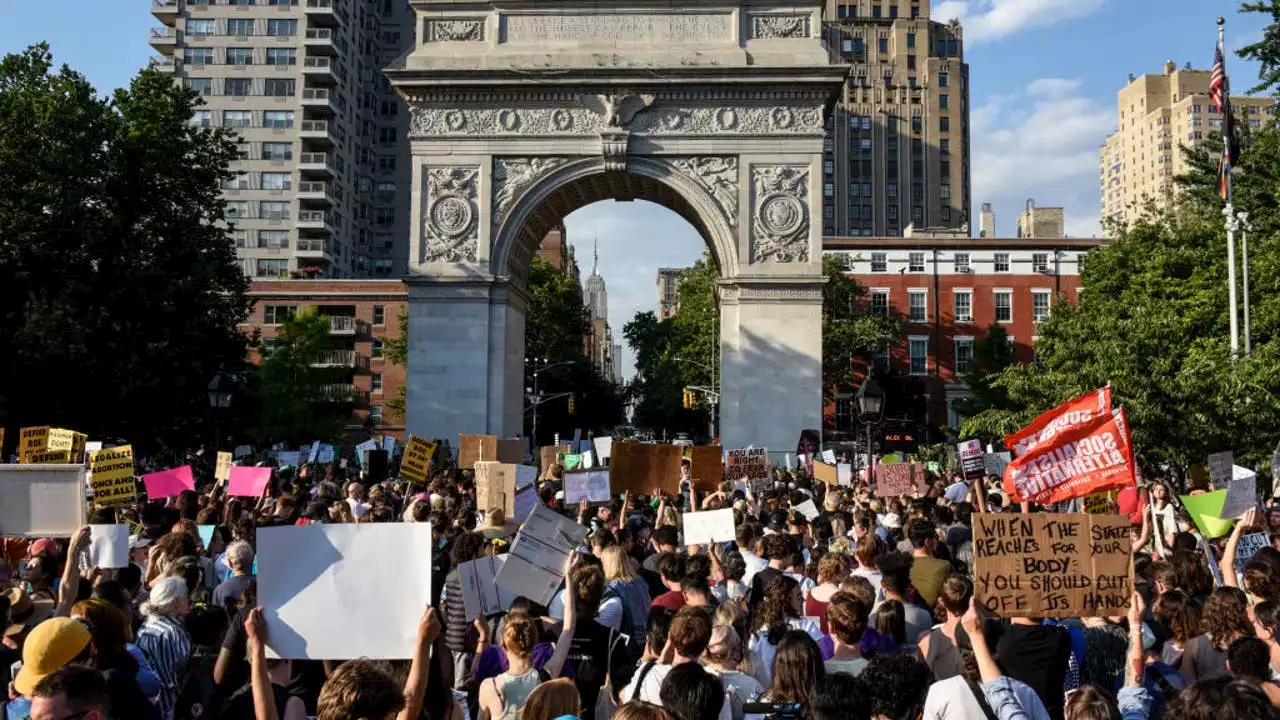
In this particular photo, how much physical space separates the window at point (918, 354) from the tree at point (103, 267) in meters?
39.1

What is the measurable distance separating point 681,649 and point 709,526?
5.25m

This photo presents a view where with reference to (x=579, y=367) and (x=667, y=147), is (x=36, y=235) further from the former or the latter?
(x=579, y=367)

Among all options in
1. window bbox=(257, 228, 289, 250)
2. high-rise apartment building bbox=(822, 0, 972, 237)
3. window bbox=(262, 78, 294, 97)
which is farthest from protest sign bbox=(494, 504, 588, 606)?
high-rise apartment building bbox=(822, 0, 972, 237)

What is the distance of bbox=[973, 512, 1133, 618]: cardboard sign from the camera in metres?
6.55

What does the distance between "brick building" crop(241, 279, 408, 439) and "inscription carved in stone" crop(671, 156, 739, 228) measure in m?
35.7

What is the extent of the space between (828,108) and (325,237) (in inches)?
1759

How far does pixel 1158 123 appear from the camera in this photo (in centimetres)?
16962

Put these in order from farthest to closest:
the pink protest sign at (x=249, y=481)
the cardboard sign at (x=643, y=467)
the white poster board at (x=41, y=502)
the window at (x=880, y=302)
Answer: the window at (x=880, y=302) → the cardboard sign at (x=643, y=467) → the pink protest sign at (x=249, y=481) → the white poster board at (x=41, y=502)

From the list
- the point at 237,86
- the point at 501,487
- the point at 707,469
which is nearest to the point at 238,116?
the point at 237,86

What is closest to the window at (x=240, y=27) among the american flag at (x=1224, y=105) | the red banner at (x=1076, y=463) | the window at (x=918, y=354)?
the window at (x=918, y=354)

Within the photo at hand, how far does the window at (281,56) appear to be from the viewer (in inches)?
2842

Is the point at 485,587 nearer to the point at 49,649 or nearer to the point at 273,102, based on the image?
the point at 49,649

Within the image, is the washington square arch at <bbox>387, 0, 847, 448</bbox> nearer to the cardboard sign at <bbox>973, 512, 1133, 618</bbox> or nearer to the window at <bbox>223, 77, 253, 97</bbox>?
the cardboard sign at <bbox>973, 512, 1133, 618</bbox>

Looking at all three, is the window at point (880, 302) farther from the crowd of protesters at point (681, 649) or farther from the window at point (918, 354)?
the crowd of protesters at point (681, 649)
